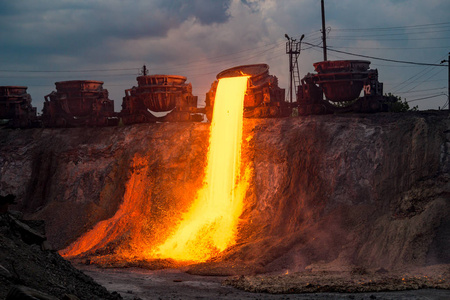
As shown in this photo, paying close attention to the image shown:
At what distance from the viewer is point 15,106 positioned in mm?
39500

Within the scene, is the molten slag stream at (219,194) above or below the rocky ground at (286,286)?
above

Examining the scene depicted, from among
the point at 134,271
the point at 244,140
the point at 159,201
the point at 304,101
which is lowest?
the point at 134,271

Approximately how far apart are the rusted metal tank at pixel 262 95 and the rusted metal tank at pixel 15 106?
554 inches

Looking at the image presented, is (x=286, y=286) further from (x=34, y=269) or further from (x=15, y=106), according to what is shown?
(x=15, y=106)

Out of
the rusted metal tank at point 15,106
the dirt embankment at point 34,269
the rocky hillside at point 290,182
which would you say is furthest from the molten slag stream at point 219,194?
the rusted metal tank at point 15,106

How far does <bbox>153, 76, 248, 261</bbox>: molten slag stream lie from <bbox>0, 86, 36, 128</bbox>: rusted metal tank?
47.2ft

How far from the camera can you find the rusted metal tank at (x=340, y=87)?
3034 cm

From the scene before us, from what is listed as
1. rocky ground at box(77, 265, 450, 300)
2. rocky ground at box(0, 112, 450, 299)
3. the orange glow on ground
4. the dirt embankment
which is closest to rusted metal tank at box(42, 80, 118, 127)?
rocky ground at box(0, 112, 450, 299)

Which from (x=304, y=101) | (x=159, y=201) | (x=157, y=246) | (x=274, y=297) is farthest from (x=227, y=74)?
(x=274, y=297)

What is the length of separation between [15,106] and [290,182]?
2126 centimetres

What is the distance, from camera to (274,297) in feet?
58.4

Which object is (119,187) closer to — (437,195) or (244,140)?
(244,140)

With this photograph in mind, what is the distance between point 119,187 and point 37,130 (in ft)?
28.0

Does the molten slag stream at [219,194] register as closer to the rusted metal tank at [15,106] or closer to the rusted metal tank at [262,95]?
the rusted metal tank at [262,95]
